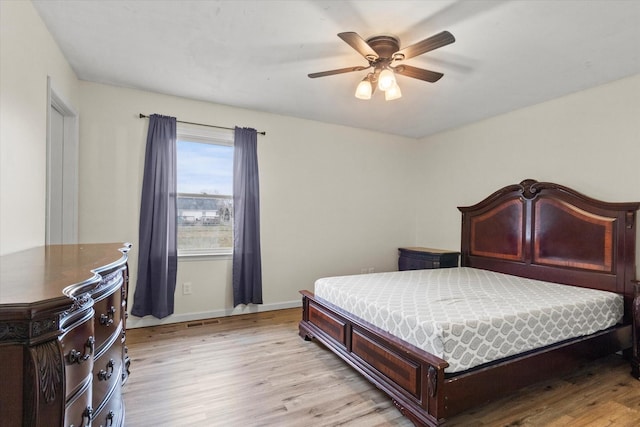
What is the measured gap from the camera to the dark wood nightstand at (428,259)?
4.25 m

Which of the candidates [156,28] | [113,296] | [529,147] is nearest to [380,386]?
[113,296]

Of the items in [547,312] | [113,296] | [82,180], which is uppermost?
[82,180]

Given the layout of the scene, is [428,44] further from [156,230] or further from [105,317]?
[156,230]

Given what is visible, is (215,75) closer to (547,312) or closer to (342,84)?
(342,84)

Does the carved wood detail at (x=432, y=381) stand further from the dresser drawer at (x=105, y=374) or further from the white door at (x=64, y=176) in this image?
the white door at (x=64, y=176)

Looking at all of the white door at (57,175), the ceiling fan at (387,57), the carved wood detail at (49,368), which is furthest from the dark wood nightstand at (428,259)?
the white door at (57,175)

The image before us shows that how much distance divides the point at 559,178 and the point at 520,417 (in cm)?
256

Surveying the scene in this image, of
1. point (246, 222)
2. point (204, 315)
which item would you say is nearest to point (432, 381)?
point (246, 222)

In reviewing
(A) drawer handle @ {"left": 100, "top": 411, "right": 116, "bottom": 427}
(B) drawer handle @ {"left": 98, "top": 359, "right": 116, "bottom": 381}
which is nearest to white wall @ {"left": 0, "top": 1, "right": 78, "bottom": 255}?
(B) drawer handle @ {"left": 98, "top": 359, "right": 116, "bottom": 381}

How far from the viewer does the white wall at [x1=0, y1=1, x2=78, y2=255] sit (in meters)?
1.74

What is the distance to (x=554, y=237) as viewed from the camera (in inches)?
128

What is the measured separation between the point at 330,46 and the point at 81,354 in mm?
2426

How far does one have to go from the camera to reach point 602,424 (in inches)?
73.6

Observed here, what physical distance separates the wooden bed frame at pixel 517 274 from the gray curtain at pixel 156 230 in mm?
1583
